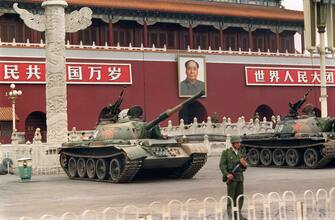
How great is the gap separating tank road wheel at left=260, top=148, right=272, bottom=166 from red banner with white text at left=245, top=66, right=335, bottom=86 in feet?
58.6

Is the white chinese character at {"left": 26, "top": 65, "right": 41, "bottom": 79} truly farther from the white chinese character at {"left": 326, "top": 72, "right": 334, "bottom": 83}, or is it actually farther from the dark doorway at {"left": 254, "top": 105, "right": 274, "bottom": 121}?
the white chinese character at {"left": 326, "top": 72, "right": 334, "bottom": 83}

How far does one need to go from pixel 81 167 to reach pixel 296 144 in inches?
277

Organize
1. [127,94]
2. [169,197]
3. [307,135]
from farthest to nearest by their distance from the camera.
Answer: [127,94] < [307,135] < [169,197]

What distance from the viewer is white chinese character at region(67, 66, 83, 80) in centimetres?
3459

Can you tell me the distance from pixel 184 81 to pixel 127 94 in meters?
3.68

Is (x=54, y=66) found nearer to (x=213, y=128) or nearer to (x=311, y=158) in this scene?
(x=311, y=158)

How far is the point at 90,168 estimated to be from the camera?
18969 millimetres

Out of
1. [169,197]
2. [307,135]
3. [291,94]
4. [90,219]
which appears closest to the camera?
[90,219]

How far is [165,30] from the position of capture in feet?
140

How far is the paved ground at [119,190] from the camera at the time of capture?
12258 mm

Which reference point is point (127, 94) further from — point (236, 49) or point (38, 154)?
point (38, 154)

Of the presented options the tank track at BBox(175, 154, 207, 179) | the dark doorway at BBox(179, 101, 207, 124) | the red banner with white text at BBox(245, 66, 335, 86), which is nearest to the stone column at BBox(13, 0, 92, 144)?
the tank track at BBox(175, 154, 207, 179)

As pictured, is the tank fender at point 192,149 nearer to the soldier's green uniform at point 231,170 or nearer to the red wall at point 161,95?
the soldier's green uniform at point 231,170

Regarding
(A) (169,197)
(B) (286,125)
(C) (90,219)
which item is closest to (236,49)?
(B) (286,125)
